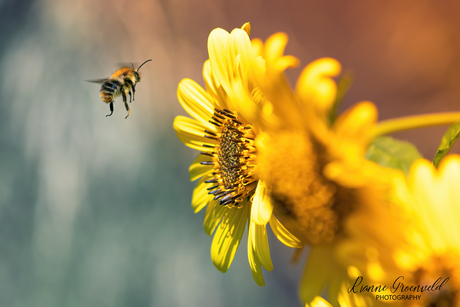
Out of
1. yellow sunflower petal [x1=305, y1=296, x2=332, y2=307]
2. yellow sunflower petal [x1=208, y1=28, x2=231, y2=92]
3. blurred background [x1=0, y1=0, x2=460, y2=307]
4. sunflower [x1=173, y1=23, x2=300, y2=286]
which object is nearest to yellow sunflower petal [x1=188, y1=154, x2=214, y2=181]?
sunflower [x1=173, y1=23, x2=300, y2=286]

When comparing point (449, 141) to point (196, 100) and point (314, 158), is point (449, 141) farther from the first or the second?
point (196, 100)

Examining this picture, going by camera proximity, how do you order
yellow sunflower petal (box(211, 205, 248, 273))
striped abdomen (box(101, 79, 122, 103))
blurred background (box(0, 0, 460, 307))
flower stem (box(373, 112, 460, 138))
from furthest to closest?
1. blurred background (box(0, 0, 460, 307))
2. striped abdomen (box(101, 79, 122, 103))
3. yellow sunflower petal (box(211, 205, 248, 273))
4. flower stem (box(373, 112, 460, 138))

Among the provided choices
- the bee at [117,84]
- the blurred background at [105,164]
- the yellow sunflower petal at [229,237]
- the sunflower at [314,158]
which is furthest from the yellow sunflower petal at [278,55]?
the blurred background at [105,164]

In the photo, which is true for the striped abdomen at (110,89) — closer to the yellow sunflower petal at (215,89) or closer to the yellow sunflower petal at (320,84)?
the yellow sunflower petal at (215,89)

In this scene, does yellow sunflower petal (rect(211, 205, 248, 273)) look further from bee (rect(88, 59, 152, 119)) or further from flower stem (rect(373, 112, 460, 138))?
bee (rect(88, 59, 152, 119))

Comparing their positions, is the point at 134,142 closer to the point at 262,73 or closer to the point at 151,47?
the point at 151,47

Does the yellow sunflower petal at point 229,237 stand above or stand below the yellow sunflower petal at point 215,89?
below
